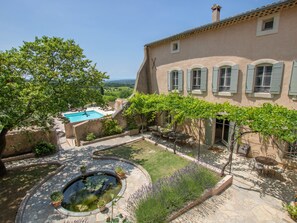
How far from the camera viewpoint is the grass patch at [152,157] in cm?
929

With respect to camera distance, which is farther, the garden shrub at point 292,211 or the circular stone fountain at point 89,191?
the circular stone fountain at point 89,191

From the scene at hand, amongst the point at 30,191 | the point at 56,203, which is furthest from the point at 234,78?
the point at 30,191

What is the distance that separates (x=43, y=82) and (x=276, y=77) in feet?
42.5

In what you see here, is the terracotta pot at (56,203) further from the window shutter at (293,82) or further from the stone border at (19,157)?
the window shutter at (293,82)

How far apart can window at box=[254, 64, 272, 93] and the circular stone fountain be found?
9.92 m

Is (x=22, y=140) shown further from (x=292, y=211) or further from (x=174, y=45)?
(x=292, y=211)

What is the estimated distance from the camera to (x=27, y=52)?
9.33m

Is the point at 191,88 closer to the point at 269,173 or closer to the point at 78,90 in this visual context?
the point at 269,173

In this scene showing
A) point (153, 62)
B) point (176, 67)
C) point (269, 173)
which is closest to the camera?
point (269, 173)

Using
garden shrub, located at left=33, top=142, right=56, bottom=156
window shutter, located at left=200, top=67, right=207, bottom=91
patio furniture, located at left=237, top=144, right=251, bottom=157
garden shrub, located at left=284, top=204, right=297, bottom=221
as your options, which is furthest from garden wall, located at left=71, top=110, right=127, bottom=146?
garden shrub, located at left=284, top=204, right=297, bottom=221

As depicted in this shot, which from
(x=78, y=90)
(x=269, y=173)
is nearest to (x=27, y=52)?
(x=78, y=90)

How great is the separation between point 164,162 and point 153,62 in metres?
11.3

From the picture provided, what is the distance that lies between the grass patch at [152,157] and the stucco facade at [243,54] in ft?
14.3

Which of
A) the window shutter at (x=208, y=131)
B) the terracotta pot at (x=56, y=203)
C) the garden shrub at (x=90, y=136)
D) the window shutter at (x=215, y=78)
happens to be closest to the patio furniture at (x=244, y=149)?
the window shutter at (x=208, y=131)
